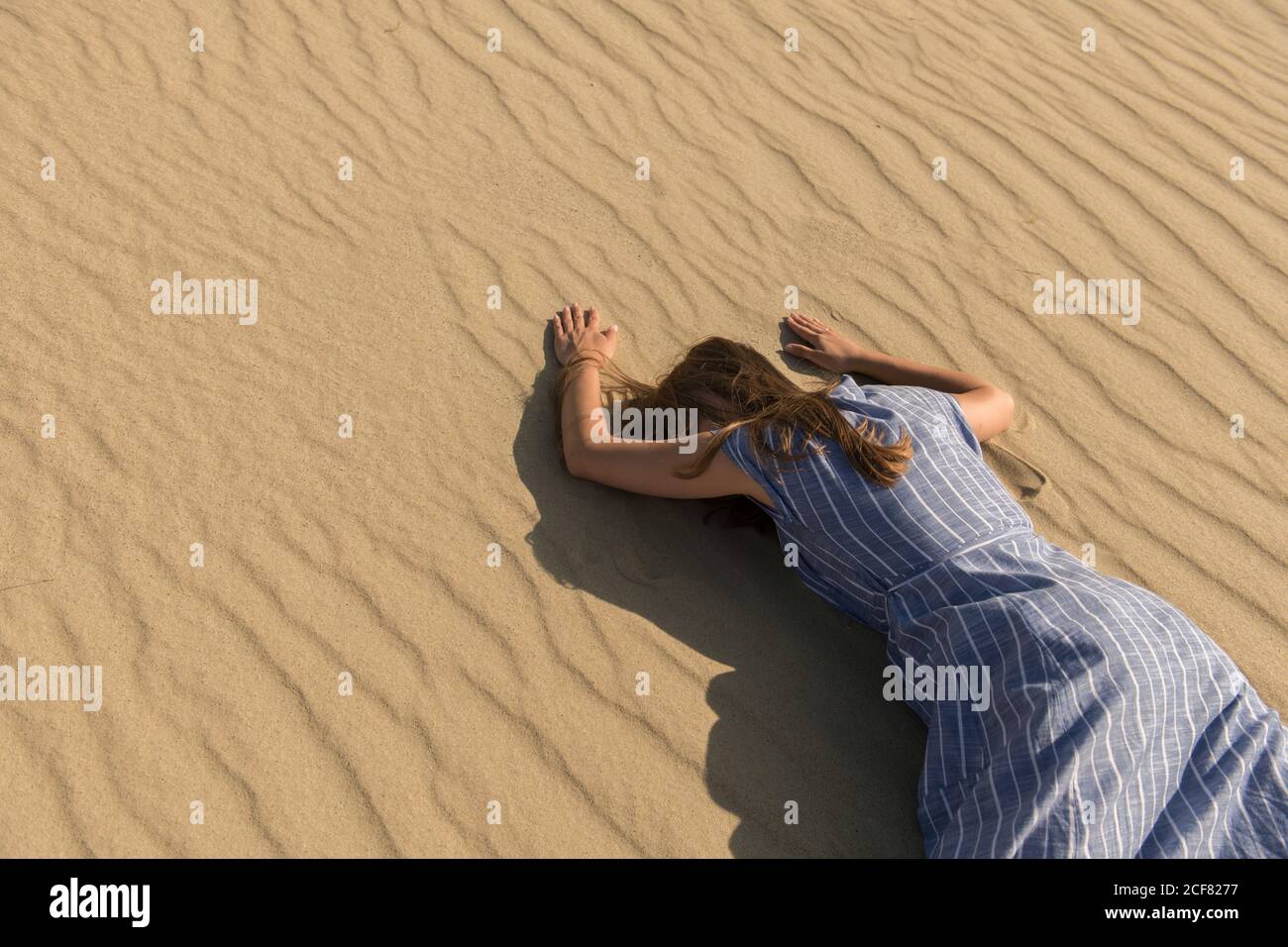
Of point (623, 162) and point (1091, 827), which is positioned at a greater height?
point (623, 162)

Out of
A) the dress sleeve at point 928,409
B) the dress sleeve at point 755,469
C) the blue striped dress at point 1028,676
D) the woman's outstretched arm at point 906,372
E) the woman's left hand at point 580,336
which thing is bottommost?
the blue striped dress at point 1028,676

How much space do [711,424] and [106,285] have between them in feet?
7.73

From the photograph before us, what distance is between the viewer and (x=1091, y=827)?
240 cm

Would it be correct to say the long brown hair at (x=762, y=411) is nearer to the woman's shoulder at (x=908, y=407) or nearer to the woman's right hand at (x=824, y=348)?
the woman's shoulder at (x=908, y=407)

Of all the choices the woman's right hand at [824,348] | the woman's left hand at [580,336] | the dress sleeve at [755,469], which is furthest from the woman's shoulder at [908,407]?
the woman's left hand at [580,336]

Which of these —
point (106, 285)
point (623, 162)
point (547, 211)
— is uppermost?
point (623, 162)

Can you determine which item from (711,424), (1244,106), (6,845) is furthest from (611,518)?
(1244,106)

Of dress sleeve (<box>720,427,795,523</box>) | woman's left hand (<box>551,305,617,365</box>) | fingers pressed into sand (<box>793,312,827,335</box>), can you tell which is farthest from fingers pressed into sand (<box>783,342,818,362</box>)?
dress sleeve (<box>720,427,795,523</box>)

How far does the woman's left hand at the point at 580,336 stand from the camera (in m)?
4.04

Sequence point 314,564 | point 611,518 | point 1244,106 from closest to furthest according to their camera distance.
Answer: point 314,564, point 611,518, point 1244,106

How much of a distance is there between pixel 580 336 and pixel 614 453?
2.54ft

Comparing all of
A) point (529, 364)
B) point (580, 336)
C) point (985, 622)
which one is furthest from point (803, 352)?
point (985, 622)

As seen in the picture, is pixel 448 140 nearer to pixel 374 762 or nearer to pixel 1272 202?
pixel 374 762

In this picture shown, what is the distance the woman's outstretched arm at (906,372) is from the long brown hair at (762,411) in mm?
641
